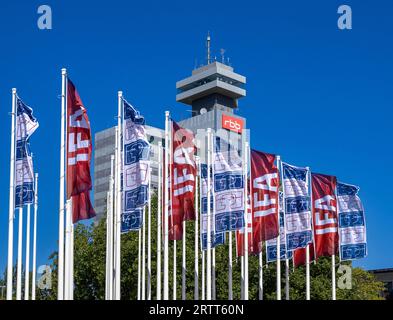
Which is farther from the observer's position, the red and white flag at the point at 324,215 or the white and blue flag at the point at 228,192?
the red and white flag at the point at 324,215

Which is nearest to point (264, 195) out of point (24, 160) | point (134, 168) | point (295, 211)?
point (295, 211)

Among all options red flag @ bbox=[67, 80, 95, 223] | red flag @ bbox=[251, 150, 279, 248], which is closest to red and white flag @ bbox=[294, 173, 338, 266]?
red flag @ bbox=[251, 150, 279, 248]

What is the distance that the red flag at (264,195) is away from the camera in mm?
41875

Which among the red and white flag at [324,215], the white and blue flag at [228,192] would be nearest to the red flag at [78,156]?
the white and blue flag at [228,192]

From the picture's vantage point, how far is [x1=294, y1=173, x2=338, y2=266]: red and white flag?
1768 inches

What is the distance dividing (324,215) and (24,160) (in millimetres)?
17100

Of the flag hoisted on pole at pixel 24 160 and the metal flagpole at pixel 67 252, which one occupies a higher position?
the flag hoisted on pole at pixel 24 160

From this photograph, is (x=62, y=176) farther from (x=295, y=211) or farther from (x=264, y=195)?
(x=295, y=211)

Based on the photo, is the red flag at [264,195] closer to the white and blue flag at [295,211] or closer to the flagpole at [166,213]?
the white and blue flag at [295,211]

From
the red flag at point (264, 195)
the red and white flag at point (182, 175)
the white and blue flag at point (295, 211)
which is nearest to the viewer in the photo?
the red and white flag at point (182, 175)

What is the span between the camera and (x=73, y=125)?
117ft

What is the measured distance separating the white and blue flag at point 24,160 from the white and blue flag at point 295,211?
14064 millimetres
